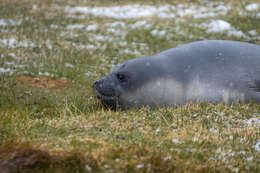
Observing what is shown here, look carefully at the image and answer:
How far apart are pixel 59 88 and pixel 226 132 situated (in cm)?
564

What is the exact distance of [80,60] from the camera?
39.3 feet

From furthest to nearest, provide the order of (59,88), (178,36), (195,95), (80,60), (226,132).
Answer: (178,36) → (80,60) → (59,88) → (195,95) → (226,132)

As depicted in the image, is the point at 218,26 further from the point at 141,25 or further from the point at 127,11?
the point at 127,11

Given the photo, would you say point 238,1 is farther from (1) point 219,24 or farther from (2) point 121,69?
(2) point 121,69

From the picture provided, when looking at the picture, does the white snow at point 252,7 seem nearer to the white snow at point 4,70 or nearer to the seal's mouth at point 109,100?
the white snow at point 4,70

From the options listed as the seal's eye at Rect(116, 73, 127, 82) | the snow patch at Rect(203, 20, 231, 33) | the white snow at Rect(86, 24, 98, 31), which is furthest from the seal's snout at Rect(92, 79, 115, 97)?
the white snow at Rect(86, 24, 98, 31)

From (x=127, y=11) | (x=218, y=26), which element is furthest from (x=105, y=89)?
(x=127, y=11)

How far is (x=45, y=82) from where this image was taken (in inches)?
388

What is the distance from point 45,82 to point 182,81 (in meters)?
4.43

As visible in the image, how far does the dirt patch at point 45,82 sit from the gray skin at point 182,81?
9.20 feet

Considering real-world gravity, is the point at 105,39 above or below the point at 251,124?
above

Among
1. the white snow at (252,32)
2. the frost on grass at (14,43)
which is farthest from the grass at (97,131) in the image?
the white snow at (252,32)

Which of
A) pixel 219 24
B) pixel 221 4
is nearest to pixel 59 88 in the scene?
pixel 219 24

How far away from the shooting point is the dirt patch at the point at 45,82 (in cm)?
959
